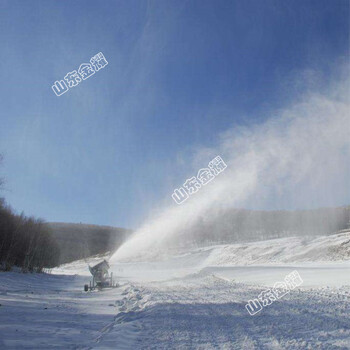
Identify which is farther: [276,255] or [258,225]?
[258,225]

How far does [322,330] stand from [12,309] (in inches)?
495

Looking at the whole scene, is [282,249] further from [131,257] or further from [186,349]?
[186,349]

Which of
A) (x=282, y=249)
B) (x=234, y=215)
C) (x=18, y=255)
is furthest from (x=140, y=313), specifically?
(x=234, y=215)

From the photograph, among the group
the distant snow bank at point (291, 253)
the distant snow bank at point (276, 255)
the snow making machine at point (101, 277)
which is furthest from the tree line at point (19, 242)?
the distant snow bank at point (291, 253)

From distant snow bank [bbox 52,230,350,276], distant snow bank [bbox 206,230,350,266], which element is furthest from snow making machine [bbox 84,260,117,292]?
distant snow bank [bbox 206,230,350,266]

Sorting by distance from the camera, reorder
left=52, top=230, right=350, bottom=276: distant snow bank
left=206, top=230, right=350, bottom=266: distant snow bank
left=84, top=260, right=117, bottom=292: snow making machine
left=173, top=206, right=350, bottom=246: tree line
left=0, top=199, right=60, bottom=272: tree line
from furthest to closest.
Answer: left=173, top=206, right=350, bottom=246: tree line
left=52, top=230, right=350, bottom=276: distant snow bank
left=206, top=230, right=350, bottom=266: distant snow bank
left=0, top=199, right=60, bottom=272: tree line
left=84, top=260, right=117, bottom=292: snow making machine

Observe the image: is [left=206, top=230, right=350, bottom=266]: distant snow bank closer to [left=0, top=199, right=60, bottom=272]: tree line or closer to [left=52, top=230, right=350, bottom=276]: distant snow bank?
[left=52, top=230, right=350, bottom=276]: distant snow bank

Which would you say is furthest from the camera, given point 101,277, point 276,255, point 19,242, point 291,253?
point 276,255

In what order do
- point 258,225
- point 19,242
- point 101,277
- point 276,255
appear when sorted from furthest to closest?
point 258,225
point 276,255
point 19,242
point 101,277

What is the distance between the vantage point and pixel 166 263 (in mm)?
90812

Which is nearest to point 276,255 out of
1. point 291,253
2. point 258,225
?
point 291,253

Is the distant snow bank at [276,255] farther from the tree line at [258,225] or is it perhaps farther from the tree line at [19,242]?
the tree line at [258,225]

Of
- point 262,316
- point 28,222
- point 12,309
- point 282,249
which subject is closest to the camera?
point 262,316

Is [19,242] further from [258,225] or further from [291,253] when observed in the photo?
[258,225]
